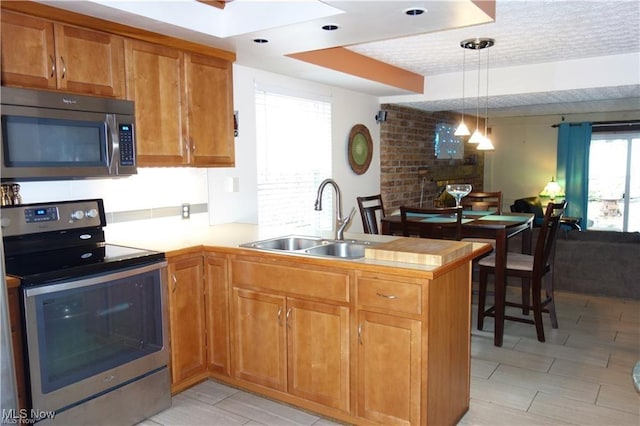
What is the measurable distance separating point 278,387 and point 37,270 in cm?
139

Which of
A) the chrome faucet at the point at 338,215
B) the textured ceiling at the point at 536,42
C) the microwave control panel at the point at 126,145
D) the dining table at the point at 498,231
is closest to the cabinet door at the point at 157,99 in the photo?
the microwave control panel at the point at 126,145

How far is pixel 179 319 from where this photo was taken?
285 centimetres

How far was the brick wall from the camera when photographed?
5.77m

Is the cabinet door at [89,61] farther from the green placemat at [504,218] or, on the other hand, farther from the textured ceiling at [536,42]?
the green placemat at [504,218]

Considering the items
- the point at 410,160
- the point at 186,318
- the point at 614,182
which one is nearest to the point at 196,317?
the point at 186,318

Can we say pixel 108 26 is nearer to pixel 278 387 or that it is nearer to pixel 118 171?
pixel 118 171

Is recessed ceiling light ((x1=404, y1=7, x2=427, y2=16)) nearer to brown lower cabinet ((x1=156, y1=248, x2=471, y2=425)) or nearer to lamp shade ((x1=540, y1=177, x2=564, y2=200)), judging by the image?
brown lower cabinet ((x1=156, y1=248, x2=471, y2=425))

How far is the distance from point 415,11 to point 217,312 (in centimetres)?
203

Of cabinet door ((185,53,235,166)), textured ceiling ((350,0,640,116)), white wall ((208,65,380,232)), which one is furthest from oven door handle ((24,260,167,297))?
textured ceiling ((350,0,640,116))

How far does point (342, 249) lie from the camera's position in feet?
9.72

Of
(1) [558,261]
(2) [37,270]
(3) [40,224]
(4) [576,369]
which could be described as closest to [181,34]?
(3) [40,224]

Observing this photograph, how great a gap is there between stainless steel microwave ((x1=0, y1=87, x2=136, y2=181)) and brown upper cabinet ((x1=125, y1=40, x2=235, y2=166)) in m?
0.19

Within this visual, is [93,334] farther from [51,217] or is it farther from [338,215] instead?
[338,215]

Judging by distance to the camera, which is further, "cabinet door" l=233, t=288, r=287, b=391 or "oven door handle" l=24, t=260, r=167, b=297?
"cabinet door" l=233, t=288, r=287, b=391
